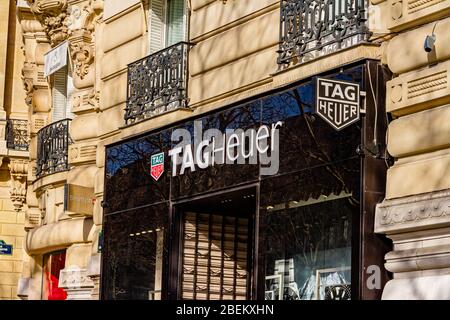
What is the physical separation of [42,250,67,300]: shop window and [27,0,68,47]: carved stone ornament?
3.73m

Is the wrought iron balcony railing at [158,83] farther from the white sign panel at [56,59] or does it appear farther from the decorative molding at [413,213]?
the decorative molding at [413,213]

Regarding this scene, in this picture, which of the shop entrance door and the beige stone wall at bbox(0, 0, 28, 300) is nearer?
the shop entrance door

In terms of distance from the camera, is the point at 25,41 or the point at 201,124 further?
the point at 25,41

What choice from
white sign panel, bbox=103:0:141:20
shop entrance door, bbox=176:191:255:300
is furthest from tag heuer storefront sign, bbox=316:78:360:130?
white sign panel, bbox=103:0:141:20

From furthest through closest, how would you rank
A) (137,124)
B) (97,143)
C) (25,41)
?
1. (25,41)
2. (97,143)
3. (137,124)

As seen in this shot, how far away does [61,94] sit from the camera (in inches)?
915

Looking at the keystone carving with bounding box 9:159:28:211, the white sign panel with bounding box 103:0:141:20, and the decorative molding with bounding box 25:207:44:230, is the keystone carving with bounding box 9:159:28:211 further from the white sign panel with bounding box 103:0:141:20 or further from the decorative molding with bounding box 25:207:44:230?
the white sign panel with bounding box 103:0:141:20

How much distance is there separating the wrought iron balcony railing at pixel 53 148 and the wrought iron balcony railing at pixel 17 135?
6.91 m

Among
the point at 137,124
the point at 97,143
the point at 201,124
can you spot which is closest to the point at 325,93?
the point at 201,124

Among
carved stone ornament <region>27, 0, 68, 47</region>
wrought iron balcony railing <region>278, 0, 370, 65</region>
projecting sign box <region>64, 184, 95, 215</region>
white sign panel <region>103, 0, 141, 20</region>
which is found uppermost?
carved stone ornament <region>27, 0, 68, 47</region>

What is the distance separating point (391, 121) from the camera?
1287cm

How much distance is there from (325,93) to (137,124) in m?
5.17

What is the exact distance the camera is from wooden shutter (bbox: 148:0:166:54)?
18.2 metres
